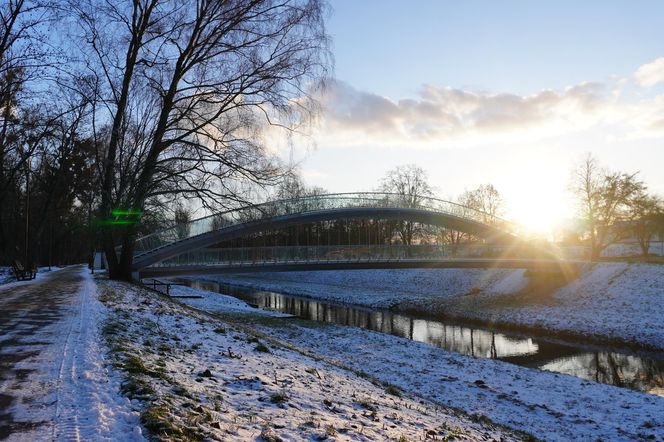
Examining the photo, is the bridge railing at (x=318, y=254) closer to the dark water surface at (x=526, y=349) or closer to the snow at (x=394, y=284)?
the snow at (x=394, y=284)

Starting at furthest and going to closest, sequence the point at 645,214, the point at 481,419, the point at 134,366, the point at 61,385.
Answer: the point at 645,214, the point at 481,419, the point at 134,366, the point at 61,385

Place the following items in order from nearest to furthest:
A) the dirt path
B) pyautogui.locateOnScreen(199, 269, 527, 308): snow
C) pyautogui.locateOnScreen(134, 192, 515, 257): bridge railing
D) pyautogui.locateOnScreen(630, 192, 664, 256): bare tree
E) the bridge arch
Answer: the dirt path < pyautogui.locateOnScreen(134, 192, 515, 257): bridge railing < the bridge arch < pyautogui.locateOnScreen(199, 269, 527, 308): snow < pyautogui.locateOnScreen(630, 192, 664, 256): bare tree

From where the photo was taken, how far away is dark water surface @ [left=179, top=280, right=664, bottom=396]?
46.4ft

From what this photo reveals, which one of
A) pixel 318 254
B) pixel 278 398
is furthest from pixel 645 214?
pixel 278 398

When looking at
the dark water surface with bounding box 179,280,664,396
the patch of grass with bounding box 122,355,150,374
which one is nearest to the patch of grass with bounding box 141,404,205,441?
the patch of grass with bounding box 122,355,150,374

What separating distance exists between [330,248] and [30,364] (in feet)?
96.5

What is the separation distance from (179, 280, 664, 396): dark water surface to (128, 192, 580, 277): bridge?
4.49 metres

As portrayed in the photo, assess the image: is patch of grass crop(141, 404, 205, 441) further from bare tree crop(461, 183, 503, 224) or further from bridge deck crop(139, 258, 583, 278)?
bare tree crop(461, 183, 503, 224)

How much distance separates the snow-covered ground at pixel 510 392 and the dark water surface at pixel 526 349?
2.19m

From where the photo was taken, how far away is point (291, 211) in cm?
3478

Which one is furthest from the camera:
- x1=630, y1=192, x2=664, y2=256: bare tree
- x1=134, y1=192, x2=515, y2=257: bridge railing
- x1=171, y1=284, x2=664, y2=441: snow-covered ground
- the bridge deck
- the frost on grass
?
x1=630, y1=192, x2=664, y2=256: bare tree

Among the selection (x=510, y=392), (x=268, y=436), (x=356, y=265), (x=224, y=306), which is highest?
(x=356, y=265)

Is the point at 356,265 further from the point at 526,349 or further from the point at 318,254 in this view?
the point at 526,349

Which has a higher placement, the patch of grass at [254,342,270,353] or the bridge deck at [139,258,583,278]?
the bridge deck at [139,258,583,278]
